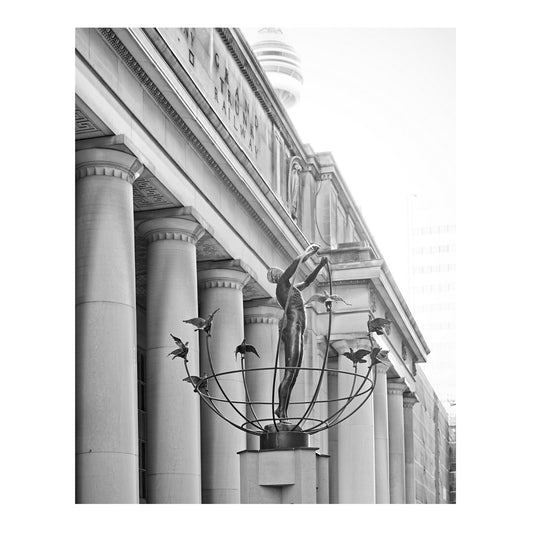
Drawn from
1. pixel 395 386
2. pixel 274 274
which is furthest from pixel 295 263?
pixel 395 386

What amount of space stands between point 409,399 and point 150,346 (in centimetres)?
4311

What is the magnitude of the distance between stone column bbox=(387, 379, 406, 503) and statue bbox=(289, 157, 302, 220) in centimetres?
1891

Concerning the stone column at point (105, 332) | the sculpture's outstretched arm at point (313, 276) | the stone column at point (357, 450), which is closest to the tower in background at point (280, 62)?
the stone column at point (357, 450)

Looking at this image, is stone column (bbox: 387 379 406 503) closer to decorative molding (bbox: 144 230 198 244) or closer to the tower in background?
the tower in background

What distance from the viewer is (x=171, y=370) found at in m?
38.1

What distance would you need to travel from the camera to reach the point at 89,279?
31969 millimetres

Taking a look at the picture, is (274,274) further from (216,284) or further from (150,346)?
(216,284)

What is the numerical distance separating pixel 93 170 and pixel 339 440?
29579 mm

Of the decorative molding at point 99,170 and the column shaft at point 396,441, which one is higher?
the decorative molding at point 99,170

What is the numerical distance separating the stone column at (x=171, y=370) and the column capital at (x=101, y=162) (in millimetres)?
6063

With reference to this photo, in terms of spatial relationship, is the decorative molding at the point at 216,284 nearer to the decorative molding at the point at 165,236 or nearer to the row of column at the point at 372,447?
the decorative molding at the point at 165,236

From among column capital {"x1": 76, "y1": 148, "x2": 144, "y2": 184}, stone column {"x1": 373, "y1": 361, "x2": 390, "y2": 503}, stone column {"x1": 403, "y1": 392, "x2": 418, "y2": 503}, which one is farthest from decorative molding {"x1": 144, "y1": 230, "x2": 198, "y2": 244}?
stone column {"x1": 403, "y1": 392, "x2": 418, "y2": 503}

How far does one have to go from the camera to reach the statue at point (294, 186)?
56688 mm

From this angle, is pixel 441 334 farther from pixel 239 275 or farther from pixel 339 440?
pixel 239 275
